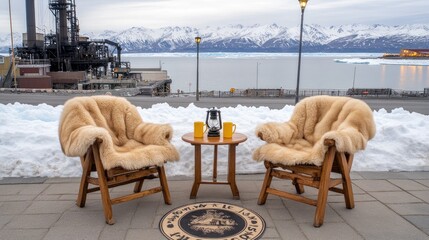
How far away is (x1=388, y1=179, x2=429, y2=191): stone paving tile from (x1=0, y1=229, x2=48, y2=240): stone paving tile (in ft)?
13.5

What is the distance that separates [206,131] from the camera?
4.63 metres

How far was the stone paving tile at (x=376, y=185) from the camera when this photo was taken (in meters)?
4.57

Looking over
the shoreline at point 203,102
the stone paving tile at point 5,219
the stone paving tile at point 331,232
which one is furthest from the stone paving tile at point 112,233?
the shoreline at point 203,102

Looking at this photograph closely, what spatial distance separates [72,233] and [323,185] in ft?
7.83

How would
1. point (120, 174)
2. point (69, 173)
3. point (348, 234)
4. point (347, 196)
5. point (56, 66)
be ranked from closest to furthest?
point (348, 234), point (120, 174), point (347, 196), point (69, 173), point (56, 66)

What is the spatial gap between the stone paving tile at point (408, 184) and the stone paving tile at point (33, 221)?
13.2 ft

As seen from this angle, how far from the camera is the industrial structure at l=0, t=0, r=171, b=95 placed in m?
44.7

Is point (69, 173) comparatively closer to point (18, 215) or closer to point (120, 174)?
point (18, 215)

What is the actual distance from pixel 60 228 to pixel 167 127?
4.78ft

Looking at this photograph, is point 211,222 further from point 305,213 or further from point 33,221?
point 33,221

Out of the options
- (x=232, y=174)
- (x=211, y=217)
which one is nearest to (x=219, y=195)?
(x=232, y=174)

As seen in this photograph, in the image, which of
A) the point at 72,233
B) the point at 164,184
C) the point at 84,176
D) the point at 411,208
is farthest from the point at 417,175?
the point at 72,233

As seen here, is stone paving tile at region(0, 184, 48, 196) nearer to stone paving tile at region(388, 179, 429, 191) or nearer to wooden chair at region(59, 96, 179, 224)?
wooden chair at region(59, 96, 179, 224)

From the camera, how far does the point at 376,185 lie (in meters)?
4.71
